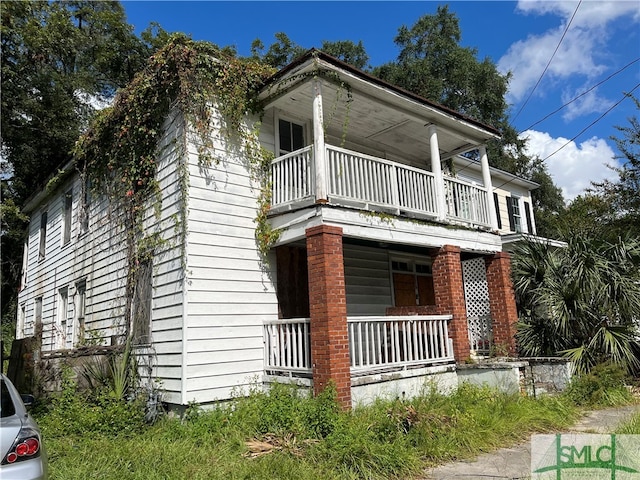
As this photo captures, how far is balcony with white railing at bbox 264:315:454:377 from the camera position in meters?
8.37

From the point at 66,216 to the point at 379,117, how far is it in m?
10.2

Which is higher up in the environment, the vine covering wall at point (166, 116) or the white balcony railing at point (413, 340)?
the vine covering wall at point (166, 116)

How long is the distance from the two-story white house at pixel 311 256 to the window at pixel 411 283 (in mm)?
409

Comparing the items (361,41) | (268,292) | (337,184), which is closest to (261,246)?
(268,292)

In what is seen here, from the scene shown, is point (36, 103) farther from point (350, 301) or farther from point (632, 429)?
point (632, 429)

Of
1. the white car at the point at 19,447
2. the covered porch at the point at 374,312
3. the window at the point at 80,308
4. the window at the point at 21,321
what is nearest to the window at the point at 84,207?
the window at the point at 80,308

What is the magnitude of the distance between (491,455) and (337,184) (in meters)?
4.96

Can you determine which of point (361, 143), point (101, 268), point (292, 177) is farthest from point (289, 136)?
point (101, 268)

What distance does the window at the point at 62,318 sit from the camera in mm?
13852

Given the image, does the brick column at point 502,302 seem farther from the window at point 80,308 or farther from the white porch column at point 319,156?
the window at point 80,308

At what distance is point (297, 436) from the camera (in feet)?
21.8

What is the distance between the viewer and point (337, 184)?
8820 millimetres

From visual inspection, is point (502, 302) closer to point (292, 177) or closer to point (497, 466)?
point (292, 177)

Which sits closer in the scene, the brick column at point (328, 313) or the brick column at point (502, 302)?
the brick column at point (328, 313)
